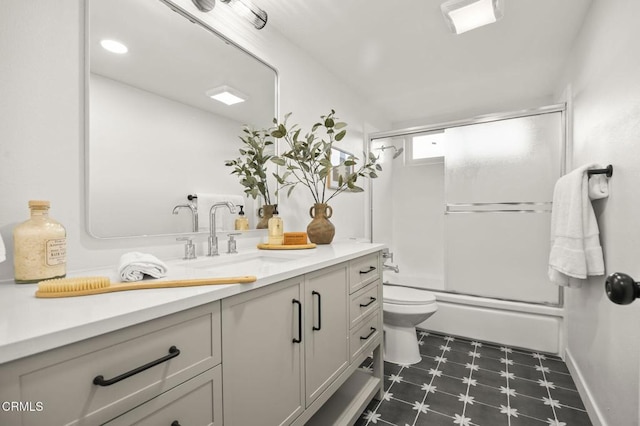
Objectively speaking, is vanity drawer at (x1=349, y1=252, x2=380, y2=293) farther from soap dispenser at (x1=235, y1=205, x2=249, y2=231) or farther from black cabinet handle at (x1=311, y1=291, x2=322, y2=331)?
soap dispenser at (x1=235, y1=205, x2=249, y2=231)

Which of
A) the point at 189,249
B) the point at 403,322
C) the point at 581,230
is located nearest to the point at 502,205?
the point at 581,230

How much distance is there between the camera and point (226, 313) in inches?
31.0

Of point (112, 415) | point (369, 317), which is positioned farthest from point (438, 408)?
point (112, 415)

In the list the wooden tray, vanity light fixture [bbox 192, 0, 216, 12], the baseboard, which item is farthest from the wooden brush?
the baseboard

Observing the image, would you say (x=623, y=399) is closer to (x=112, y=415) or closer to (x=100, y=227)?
(x=112, y=415)

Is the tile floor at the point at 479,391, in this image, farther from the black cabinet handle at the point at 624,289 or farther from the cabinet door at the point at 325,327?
the black cabinet handle at the point at 624,289

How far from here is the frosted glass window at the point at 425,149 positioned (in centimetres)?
349

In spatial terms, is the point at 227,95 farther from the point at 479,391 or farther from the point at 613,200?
the point at 479,391

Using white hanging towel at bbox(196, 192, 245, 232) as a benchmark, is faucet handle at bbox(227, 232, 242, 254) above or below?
below

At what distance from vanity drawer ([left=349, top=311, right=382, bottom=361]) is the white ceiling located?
1830 mm

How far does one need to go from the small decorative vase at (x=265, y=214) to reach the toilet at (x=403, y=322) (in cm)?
104

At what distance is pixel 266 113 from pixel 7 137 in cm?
118

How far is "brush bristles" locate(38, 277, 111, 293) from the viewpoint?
0.67 m

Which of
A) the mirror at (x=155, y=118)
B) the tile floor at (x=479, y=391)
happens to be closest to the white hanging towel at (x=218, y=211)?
the mirror at (x=155, y=118)
